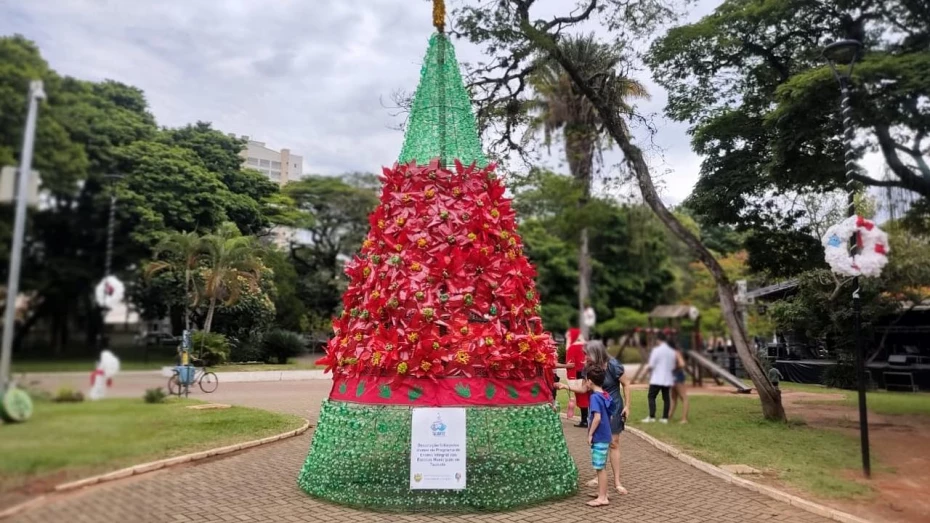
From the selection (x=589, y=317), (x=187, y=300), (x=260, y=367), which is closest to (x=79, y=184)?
(x=187, y=300)

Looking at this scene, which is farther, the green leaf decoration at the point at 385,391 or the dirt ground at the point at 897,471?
the green leaf decoration at the point at 385,391

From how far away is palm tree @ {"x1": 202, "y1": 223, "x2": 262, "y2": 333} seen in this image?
4.64 m

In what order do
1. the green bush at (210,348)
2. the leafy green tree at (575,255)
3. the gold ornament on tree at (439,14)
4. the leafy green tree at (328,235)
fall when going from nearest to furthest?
1. the green bush at (210,348)
2. the gold ornament on tree at (439,14)
3. the leafy green tree at (328,235)
4. the leafy green tree at (575,255)

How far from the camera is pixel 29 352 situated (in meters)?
2.63

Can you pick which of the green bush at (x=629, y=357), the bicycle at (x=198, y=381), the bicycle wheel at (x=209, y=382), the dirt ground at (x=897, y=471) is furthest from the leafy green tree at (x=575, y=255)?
the bicycle at (x=198, y=381)

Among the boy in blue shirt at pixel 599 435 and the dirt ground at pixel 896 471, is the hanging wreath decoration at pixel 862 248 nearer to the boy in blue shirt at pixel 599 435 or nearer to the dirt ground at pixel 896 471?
the dirt ground at pixel 896 471

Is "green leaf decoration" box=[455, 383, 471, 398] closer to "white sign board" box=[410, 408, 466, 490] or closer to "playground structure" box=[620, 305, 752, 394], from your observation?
"white sign board" box=[410, 408, 466, 490]

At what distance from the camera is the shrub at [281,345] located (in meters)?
6.90

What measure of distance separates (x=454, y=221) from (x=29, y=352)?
3.51 meters

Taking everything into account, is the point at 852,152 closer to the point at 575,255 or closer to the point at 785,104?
the point at 785,104

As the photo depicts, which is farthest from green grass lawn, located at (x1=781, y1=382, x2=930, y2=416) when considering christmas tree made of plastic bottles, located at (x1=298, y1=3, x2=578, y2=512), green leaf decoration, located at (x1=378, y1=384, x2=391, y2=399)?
green leaf decoration, located at (x1=378, y1=384, x2=391, y2=399)

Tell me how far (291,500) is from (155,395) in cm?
282

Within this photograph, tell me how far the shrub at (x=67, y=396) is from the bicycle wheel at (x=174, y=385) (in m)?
0.78

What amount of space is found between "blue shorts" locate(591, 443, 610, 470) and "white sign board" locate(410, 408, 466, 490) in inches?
51.9
